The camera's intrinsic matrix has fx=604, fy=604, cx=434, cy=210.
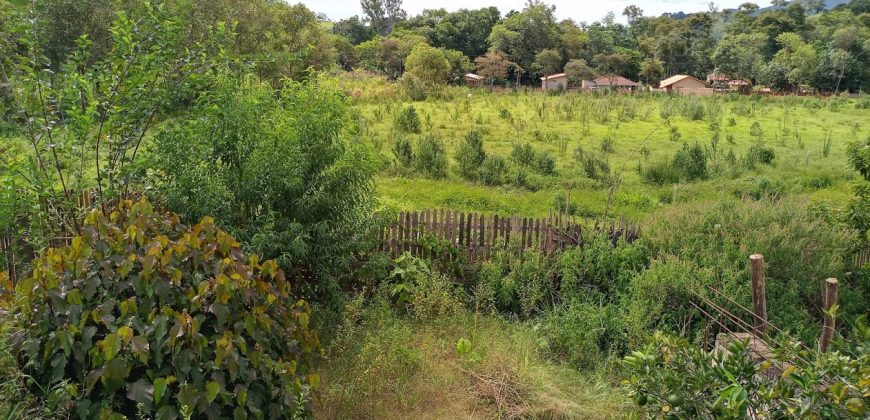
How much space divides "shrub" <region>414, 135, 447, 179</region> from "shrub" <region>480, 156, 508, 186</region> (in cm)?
92

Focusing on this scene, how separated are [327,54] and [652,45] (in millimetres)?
41741

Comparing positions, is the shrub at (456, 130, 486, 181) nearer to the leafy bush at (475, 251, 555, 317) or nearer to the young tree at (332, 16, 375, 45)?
the leafy bush at (475, 251, 555, 317)

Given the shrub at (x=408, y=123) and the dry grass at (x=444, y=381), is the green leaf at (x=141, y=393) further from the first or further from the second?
the shrub at (x=408, y=123)

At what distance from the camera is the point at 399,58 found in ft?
161

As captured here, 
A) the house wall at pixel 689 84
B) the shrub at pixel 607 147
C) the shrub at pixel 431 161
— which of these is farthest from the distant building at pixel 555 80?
the shrub at pixel 431 161

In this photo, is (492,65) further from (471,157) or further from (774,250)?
(774,250)

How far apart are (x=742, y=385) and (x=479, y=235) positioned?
5.06m

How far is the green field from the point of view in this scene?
1222 cm

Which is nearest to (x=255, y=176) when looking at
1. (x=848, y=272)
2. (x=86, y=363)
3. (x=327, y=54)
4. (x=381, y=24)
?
(x=86, y=363)

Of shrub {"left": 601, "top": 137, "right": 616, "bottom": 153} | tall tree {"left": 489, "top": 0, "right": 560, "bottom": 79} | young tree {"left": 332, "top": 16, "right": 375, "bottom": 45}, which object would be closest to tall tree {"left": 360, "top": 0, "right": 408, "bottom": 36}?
young tree {"left": 332, "top": 16, "right": 375, "bottom": 45}

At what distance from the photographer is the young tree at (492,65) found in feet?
148

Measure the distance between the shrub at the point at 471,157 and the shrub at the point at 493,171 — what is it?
17cm

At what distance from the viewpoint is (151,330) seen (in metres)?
2.63

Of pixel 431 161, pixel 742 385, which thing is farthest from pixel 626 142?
pixel 742 385
